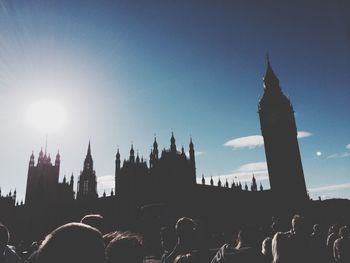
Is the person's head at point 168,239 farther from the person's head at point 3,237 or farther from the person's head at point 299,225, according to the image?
the person's head at point 3,237

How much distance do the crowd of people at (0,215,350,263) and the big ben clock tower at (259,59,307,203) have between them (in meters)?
46.2

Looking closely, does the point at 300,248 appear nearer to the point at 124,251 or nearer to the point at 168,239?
the point at 124,251

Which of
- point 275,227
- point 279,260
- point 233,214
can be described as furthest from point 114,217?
point 279,260

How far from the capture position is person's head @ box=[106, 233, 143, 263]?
2.42 meters

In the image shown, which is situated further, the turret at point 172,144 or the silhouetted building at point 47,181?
the silhouetted building at point 47,181

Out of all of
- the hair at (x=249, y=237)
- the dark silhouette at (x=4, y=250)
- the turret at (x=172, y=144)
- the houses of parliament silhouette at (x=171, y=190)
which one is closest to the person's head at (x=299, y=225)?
the hair at (x=249, y=237)

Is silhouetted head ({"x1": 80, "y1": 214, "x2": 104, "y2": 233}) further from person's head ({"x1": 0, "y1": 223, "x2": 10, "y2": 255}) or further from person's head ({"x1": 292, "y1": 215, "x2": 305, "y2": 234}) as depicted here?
person's head ({"x1": 292, "y1": 215, "x2": 305, "y2": 234})

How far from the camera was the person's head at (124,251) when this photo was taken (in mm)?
2418

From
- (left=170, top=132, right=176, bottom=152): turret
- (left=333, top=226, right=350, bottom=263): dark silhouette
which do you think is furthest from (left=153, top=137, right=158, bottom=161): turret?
(left=333, top=226, right=350, bottom=263): dark silhouette

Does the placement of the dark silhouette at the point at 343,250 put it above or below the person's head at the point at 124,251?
below

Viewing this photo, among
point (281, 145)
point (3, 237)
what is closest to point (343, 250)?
point (3, 237)

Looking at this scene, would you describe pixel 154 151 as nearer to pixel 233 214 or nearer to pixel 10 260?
pixel 233 214

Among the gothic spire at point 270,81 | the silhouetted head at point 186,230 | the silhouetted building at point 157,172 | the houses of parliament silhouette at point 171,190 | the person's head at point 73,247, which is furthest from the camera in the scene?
the gothic spire at point 270,81

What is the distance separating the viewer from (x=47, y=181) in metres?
73.7
